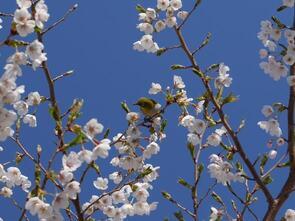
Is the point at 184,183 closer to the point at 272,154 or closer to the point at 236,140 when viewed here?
the point at 236,140

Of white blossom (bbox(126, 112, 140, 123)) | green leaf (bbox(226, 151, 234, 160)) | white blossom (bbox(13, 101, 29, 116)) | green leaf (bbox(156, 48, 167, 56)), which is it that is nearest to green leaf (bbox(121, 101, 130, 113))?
white blossom (bbox(126, 112, 140, 123))

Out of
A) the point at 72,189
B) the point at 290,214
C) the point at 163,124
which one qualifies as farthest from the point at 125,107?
the point at 290,214

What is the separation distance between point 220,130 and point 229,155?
0.97 feet

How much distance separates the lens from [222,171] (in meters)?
4.55

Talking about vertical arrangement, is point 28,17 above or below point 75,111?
above

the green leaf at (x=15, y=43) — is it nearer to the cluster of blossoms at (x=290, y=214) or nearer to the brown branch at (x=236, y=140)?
the brown branch at (x=236, y=140)

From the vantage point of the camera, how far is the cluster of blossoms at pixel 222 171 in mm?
4496

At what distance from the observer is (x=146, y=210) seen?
15.9 ft

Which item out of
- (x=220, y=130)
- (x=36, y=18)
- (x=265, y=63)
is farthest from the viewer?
(x=220, y=130)

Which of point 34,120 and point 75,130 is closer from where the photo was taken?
point 75,130

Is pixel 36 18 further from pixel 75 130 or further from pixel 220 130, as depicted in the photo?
pixel 220 130

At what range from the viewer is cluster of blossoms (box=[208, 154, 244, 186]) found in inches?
177

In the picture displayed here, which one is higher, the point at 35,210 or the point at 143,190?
the point at 143,190

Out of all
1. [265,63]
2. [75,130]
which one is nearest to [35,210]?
[75,130]
